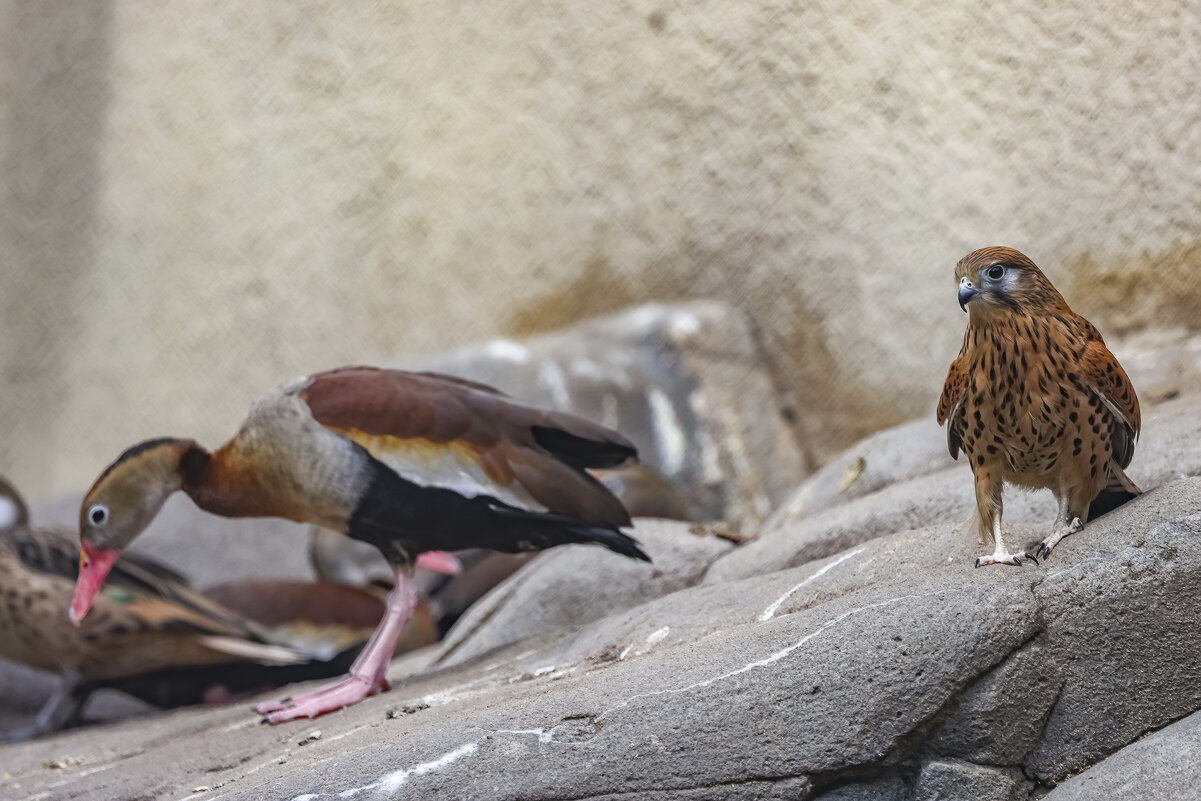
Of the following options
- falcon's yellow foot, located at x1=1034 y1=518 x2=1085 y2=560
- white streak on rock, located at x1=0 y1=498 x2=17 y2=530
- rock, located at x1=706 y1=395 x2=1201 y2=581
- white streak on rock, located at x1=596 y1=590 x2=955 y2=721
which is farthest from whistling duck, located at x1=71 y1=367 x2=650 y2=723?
white streak on rock, located at x1=0 y1=498 x2=17 y2=530

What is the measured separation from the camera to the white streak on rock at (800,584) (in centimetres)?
311

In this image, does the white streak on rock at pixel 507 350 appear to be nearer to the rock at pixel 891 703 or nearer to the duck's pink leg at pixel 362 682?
the duck's pink leg at pixel 362 682

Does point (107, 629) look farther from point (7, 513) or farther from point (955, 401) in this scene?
point (955, 401)

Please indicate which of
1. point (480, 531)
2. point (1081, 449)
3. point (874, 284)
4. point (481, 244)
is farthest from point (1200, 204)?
point (481, 244)

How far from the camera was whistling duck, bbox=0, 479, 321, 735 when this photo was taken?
4.94 metres

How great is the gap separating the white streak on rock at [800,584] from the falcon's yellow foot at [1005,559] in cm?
50

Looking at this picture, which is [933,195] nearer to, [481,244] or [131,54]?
[481,244]

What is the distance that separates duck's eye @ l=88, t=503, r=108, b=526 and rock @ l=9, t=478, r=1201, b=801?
1.44 m

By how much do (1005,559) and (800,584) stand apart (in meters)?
0.60

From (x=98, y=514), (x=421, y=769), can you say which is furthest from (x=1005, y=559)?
(x=98, y=514)

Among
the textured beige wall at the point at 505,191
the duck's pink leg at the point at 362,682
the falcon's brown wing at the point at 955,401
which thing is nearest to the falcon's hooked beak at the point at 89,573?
the duck's pink leg at the point at 362,682

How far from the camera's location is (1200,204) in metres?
4.76

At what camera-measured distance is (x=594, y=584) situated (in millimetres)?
4418

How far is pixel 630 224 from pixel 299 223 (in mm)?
1978
